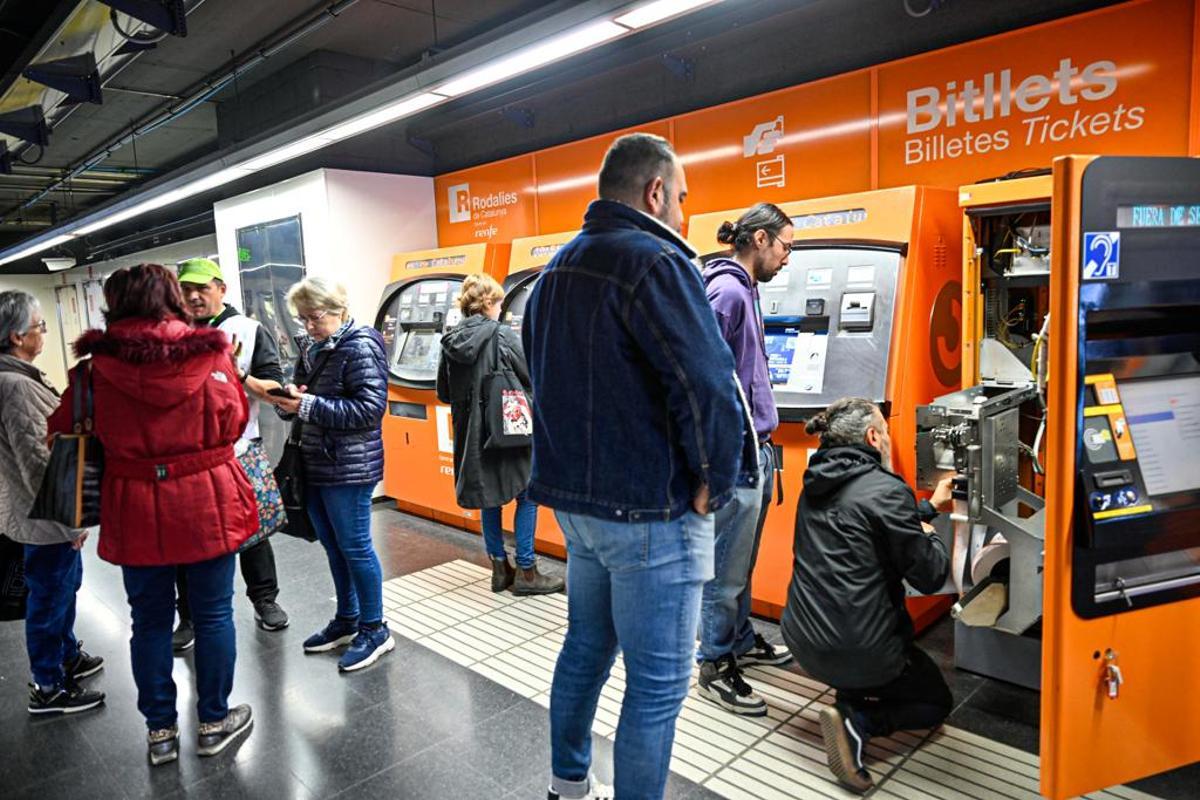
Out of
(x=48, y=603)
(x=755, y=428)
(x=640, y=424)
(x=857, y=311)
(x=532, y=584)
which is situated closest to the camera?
(x=640, y=424)

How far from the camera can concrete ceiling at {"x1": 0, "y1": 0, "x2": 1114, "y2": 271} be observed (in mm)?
3791

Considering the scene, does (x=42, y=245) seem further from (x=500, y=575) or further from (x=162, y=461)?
(x=162, y=461)

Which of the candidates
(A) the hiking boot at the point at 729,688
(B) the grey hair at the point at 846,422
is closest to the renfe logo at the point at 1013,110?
(B) the grey hair at the point at 846,422

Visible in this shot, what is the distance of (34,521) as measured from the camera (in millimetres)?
2805

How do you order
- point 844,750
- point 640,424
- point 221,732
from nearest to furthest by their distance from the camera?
point 640,424 < point 844,750 < point 221,732

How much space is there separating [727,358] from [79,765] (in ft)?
8.73

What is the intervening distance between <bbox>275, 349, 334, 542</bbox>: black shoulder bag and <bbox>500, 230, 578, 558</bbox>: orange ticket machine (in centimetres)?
153

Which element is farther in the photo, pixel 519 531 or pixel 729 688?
pixel 519 531

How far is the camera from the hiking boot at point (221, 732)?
2656mm

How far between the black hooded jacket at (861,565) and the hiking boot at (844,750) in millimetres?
126

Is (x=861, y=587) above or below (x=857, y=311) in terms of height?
below

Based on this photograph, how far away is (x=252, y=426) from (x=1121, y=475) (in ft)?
10.6

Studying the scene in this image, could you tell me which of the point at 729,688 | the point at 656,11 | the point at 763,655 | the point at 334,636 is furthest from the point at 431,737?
the point at 656,11

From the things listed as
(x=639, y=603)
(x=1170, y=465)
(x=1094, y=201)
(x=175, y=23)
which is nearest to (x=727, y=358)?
(x=639, y=603)
